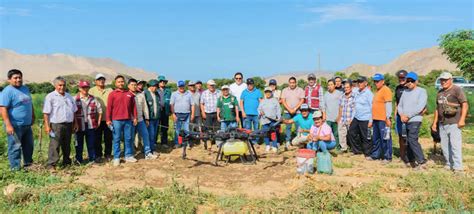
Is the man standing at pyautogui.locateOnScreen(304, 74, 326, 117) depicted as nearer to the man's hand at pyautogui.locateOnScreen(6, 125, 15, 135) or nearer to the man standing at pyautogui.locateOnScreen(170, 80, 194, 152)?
the man standing at pyautogui.locateOnScreen(170, 80, 194, 152)

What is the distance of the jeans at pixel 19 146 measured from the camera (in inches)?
236

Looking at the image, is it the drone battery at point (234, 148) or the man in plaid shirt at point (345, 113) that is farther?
the man in plaid shirt at point (345, 113)

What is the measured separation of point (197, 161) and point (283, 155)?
175 centimetres

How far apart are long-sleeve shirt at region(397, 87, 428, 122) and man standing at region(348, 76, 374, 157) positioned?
0.79 m

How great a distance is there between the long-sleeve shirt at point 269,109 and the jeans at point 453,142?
3.00 metres

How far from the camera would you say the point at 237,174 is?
6.26 m

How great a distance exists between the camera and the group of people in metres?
5.98

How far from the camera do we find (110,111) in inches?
268

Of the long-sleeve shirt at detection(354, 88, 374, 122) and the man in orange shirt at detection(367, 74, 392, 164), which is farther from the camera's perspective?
the long-sleeve shirt at detection(354, 88, 374, 122)

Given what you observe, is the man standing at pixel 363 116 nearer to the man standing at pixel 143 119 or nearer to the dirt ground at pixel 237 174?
the dirt ground at pixel 237 174

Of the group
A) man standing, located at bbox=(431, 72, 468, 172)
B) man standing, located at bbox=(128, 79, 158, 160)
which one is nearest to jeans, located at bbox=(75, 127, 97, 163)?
man standing, located at bbox=(128, 79, 158, 160)

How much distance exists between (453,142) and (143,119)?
5.43 meters

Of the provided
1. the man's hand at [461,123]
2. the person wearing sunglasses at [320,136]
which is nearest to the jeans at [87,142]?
the person wearing sunglasses at [320,136]

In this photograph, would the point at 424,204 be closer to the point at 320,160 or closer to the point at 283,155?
the point at 320,160
